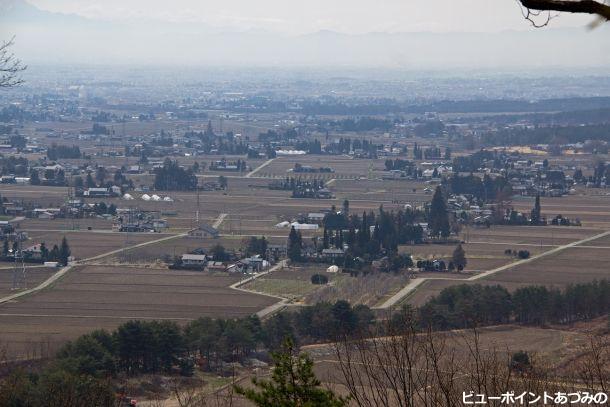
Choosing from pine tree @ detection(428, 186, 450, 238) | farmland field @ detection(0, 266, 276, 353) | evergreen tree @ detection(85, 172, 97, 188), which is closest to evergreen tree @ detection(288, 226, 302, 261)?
farmland field @ detection(0, 266, 276, 353)

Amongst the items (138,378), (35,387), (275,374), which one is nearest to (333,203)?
(138,378)

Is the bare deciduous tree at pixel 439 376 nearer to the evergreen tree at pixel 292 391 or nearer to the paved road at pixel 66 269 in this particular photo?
the evergreen tree at pixel 292 391

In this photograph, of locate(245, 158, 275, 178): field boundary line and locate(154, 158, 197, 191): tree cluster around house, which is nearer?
locate(154, 158, 197, 191): tree cluster around house

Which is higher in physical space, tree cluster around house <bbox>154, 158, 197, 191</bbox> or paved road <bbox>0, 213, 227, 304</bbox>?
paved road <bbox>0, 213, 227, 304</bbox>

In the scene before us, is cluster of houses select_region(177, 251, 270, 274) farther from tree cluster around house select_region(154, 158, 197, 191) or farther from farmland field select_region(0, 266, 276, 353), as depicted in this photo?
tree cluster around house select_region(154, 158, 197, 191)

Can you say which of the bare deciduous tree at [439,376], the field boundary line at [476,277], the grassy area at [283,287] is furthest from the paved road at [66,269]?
the bare deciduous tree at [439,376]

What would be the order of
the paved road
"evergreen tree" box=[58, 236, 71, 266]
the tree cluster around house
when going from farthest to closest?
the tree cluster around house, "evergreen tree" box=[58, 236, 71, 266], the paved road

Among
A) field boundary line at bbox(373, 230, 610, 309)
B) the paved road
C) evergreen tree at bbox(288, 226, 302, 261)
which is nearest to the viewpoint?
field boundary line at bbox(373, 230, 610, 309)
